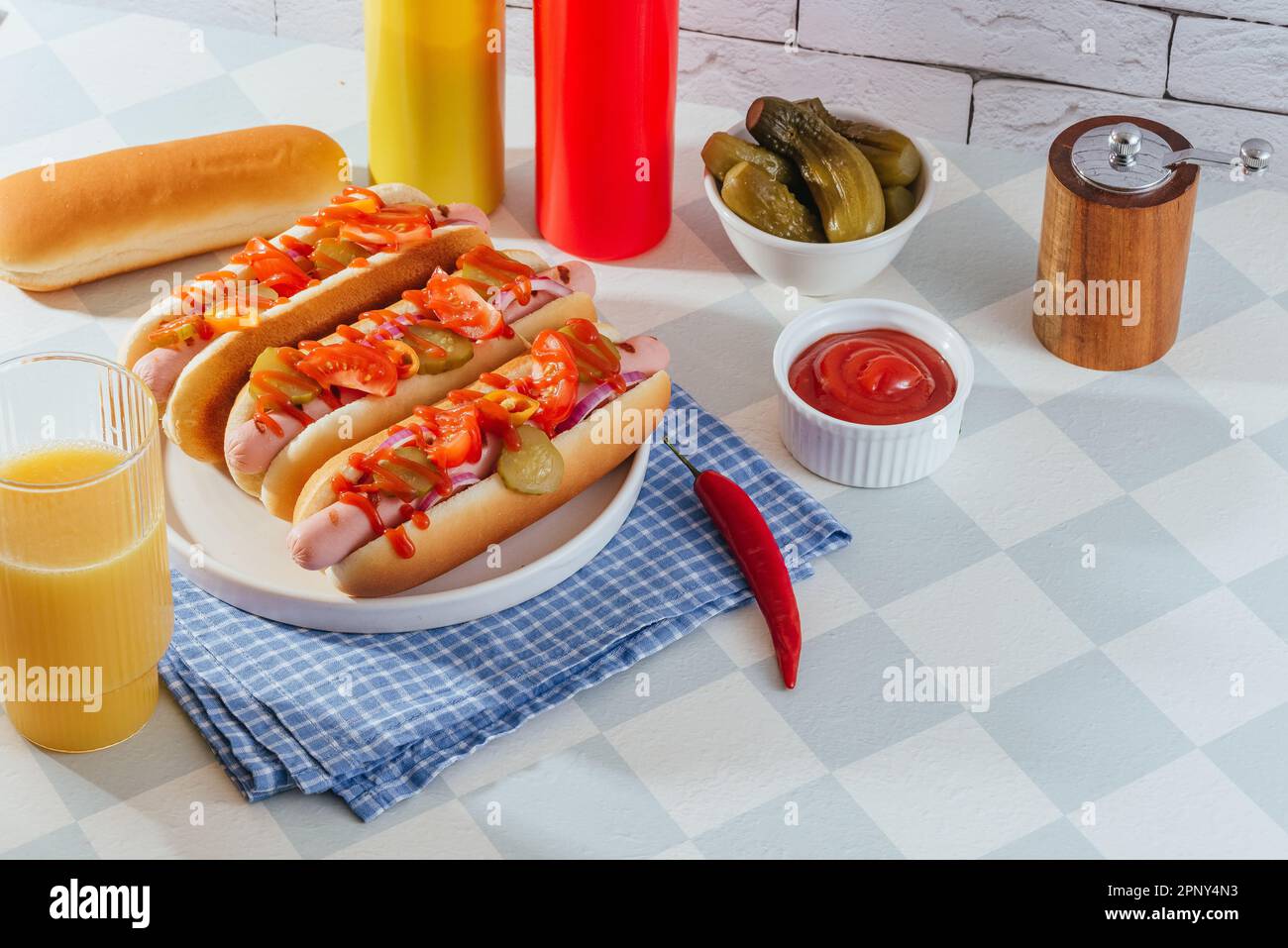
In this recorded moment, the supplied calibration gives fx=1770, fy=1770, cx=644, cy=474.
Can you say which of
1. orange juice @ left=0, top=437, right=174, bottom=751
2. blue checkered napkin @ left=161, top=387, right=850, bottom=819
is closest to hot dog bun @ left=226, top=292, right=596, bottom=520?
blue checkered napkin @ left=161, top=387, right=850, bottom=819

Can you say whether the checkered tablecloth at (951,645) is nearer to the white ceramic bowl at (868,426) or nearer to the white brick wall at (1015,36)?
the white ceramic bowl at (868,426)

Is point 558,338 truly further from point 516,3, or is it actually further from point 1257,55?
point 1257,55

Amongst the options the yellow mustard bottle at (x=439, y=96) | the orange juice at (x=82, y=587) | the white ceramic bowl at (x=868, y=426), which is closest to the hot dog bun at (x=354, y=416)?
the orange juice at (x=82, y=587)

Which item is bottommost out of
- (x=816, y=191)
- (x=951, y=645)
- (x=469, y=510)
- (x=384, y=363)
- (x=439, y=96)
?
(x=951, y=645)

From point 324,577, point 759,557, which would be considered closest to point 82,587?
point 324,577

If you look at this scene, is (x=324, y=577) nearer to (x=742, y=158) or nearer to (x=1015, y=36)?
(x=742, y=158)

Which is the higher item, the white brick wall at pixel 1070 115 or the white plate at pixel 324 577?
the white brick wall at pixel 1070 115

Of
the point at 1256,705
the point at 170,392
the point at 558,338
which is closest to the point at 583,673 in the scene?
the point at 558,338
